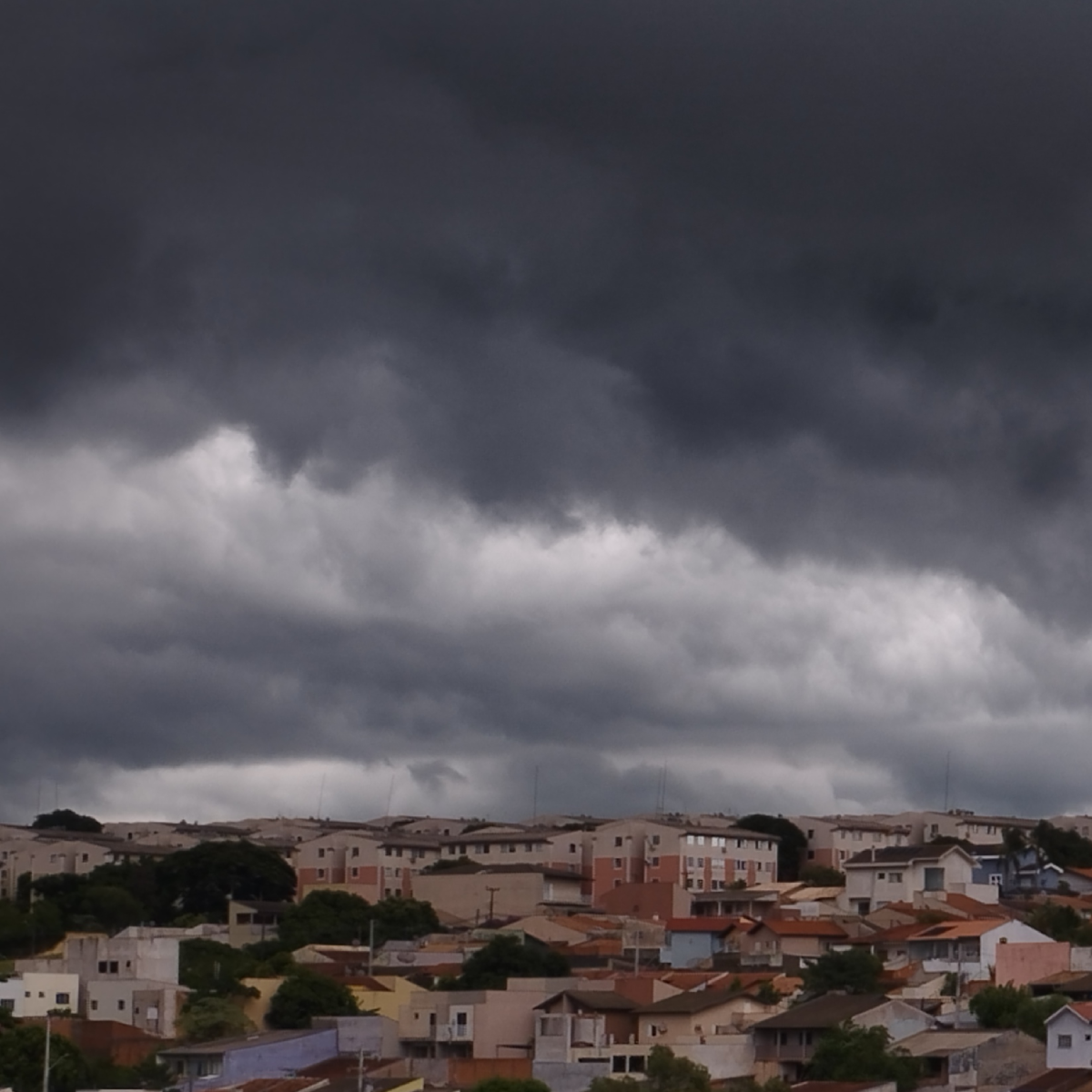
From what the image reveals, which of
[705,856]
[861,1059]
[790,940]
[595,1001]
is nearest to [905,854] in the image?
[705,856]

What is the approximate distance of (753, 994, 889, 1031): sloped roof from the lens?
6906cm

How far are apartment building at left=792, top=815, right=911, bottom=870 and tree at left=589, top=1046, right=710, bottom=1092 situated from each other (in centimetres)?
6159

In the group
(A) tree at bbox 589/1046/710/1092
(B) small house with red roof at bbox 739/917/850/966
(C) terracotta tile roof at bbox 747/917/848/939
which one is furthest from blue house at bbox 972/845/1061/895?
(A) tree at bbox 589/1046/710/1092

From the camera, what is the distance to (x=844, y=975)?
75938mm

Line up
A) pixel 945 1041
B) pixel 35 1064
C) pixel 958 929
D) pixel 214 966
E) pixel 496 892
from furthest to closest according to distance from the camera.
Result: pixel 496 892
pixel 214 966
pixel 958 929
pixel 35 1064
pixel 945 1041

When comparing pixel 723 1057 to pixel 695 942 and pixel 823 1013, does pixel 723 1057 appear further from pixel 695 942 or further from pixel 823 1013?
pixel 695 942

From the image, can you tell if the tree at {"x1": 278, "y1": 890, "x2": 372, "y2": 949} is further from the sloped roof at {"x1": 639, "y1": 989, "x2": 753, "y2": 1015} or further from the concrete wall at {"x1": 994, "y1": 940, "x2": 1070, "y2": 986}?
the concrete wall at {"x1": 994, "y1": 940, "x2": 1070, "y2": 986}

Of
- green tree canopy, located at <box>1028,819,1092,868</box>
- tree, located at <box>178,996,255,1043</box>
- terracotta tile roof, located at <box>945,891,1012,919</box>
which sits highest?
green tree canopy, located at <box>1028,819,1092,868</box>

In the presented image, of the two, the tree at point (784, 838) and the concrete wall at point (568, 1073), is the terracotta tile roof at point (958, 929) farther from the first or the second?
the tree at point (784, 838)

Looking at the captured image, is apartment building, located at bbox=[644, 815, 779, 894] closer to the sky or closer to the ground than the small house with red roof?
closer to the sky

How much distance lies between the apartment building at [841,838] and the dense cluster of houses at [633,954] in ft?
0.43

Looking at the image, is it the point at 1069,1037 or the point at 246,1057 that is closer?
the point at 1069,1037

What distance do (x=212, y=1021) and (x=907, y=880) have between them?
1523 inches

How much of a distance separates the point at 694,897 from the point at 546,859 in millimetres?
13254
